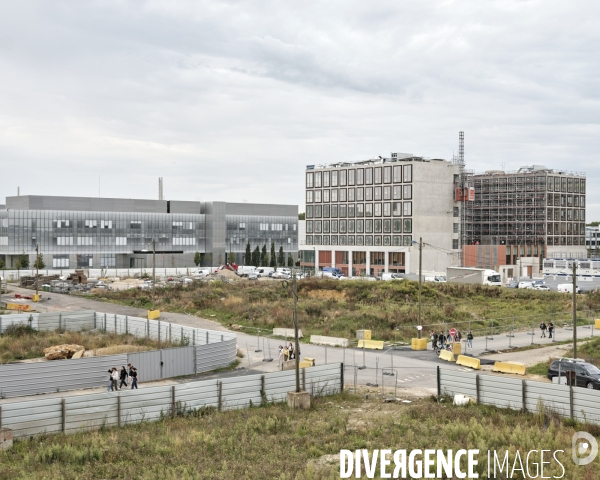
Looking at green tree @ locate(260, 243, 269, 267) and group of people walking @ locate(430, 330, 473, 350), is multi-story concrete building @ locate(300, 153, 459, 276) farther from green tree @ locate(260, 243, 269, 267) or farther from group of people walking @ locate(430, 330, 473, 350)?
group of people walking @ locate(430, 330, 473, 350)

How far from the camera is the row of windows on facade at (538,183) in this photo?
132000mm

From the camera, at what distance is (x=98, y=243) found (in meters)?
135

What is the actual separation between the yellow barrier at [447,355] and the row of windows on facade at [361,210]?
265 ft

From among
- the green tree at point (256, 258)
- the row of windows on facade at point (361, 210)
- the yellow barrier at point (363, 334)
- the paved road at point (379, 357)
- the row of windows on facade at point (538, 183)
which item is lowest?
the paved road at point (379, 357)

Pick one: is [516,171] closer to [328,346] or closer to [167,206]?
[167,206]

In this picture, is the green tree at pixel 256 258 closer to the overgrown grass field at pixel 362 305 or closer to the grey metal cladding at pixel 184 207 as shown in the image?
the grey metal cladding at pixel 184 207

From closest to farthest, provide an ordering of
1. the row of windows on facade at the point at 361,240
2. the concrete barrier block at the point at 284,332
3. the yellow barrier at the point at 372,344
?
the yellow barrier at the point at 372,344 → the concrete barrier block at the point at 284,332 → the row of windows on facade at the point at 361,240

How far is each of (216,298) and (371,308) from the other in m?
18.6

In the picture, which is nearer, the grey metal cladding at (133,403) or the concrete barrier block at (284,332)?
the grey metal cladding at (133,403)

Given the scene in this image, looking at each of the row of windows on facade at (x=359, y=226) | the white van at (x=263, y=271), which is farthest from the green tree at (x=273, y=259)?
the white van at (x=263, y=271)

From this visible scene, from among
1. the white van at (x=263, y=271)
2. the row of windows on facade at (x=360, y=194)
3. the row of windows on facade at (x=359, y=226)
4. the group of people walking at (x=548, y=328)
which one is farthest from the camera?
the row of windows on facade at (x=360, y=194)

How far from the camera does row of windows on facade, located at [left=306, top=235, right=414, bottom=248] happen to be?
12175 cm

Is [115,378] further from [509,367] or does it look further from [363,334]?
[509,367]

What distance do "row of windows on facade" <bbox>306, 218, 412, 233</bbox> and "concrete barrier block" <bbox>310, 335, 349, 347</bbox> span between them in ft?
247
